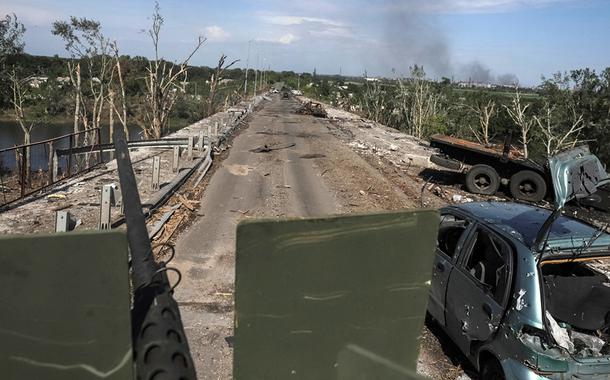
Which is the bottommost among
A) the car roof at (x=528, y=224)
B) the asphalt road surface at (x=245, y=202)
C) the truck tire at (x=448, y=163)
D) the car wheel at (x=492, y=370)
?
the asphalt road surface at (x=245, y=202)

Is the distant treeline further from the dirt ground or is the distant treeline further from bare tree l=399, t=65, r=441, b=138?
the dirt ground

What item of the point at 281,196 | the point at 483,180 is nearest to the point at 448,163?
the point at 483,180

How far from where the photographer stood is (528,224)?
5375mm

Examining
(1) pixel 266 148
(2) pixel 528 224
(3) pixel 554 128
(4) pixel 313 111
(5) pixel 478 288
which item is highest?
(3) pixel 554 128

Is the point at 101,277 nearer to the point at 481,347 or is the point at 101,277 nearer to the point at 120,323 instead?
the point at 120,323

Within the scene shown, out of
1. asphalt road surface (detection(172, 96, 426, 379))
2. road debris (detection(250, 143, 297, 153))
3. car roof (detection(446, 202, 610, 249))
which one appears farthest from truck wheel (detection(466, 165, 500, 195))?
road debris (detection(250, 143, 297, 153))

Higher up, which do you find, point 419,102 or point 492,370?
point 419,102

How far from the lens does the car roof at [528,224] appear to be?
484 cm

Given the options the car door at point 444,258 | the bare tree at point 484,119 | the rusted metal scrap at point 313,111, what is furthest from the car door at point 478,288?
the rusted metal scrap at point 313,111

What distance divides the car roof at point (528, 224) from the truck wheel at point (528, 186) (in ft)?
27.2

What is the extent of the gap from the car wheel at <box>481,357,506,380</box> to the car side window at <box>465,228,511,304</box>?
1.86ft

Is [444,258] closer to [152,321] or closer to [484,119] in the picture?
[152,321]

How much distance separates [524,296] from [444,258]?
153cm

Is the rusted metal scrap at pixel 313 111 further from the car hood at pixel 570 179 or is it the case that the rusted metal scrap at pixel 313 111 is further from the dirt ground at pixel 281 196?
the car hood at pixel 570 179
